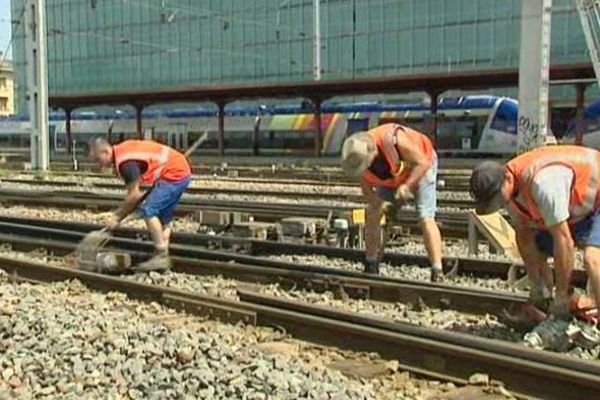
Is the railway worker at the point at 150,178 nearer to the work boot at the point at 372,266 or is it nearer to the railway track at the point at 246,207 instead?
the work boot at the point at 372,266

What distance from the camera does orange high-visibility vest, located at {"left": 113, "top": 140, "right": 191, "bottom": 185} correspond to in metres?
9.28

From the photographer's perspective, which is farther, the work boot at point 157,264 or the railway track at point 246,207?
the railway track at point 246,207

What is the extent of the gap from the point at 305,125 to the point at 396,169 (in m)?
40.0

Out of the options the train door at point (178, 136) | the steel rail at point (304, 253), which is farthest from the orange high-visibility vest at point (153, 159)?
the train door at point (178, 136)

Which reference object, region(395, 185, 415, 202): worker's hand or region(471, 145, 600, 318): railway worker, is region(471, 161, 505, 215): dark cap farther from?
region(395, 185, 415, 202): worker's hand

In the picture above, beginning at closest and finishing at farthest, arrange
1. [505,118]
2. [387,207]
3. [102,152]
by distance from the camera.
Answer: [387,207] → [102,152] → [505,118]

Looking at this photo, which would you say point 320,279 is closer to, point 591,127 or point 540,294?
point 540,294

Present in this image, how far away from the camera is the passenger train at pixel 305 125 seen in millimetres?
41469

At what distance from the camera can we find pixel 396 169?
8.17 metres

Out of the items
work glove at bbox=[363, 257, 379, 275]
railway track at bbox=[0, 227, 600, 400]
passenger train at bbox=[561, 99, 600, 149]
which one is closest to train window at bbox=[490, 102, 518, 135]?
passenger train at bbox=[561, 99, 600, 149]

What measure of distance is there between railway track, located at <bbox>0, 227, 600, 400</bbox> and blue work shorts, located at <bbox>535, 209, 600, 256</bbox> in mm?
837

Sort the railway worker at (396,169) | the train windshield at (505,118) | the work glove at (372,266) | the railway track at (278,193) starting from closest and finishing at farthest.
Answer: the railway worker at (396,169)
the work glove at (372,266)
the railway track at (278,193)
the train windshield at (505,118)

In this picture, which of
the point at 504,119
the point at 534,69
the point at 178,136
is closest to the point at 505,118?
the point at 504,119

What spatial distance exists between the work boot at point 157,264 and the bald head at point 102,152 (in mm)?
1284
